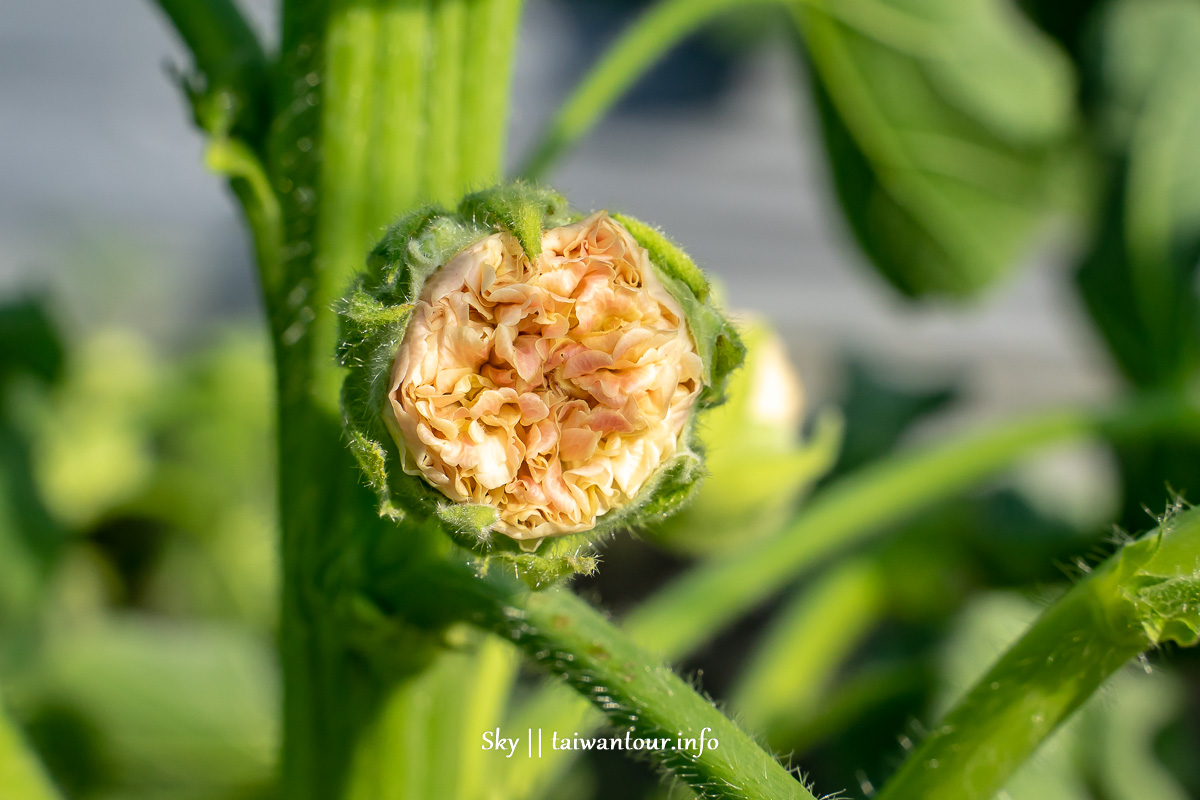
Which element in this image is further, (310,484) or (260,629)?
(260,629)

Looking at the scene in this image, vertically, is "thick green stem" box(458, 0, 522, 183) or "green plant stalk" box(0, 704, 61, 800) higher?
"thick green stem" box(458, 0, 522, 183)

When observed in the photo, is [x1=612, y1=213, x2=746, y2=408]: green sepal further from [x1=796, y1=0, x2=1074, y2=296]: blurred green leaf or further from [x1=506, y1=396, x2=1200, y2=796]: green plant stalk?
[x1=796, y1=0, x2=1074, y2=296]: blurred green leaf

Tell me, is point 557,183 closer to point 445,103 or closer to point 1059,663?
point 445,103

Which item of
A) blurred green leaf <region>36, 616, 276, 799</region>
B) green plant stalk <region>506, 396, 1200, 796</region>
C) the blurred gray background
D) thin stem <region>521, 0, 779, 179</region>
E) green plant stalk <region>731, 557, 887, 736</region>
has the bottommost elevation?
the blurred gray background

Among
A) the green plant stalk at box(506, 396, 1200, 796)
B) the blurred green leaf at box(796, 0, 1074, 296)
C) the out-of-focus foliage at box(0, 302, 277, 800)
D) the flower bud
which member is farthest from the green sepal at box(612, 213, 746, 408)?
the out-of-focus foliage at box(0, 302, 277, 800)

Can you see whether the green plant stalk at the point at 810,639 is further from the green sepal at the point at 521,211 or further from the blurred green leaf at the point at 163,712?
the green sepal at the point at 521,211

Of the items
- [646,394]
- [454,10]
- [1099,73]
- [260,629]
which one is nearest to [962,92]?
[1099,73]

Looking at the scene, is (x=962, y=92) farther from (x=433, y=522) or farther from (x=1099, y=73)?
(x=433, y=522)
